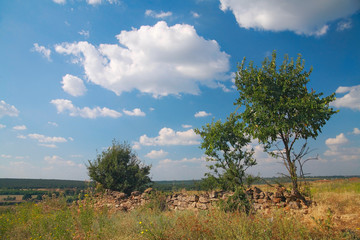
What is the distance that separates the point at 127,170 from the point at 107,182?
178cm

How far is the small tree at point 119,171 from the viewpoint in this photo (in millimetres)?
15902

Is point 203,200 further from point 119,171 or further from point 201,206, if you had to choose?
point 119,171

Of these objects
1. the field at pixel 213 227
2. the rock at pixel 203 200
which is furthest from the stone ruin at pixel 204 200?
→ the field at pixel 213 227

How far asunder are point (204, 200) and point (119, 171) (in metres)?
7.82

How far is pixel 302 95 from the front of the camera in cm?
1010

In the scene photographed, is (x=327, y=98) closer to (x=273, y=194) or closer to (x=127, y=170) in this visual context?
(x=273, y=194)

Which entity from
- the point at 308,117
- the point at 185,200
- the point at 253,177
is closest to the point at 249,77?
the point at 308,117

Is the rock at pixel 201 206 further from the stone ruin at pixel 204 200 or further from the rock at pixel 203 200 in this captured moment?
the rock at pixel 203 200

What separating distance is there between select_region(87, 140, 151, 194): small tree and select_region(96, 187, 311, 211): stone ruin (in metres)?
1.58

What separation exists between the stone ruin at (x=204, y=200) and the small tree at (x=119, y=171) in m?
1.58

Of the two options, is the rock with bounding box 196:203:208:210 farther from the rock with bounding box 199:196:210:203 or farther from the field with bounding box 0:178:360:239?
the field with bounding box 0:178:360:239

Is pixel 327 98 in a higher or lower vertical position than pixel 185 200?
higher

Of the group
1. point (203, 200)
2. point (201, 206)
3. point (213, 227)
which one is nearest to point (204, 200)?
point (203, 200)

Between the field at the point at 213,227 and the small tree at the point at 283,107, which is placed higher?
the small tree at the point at 283,107
